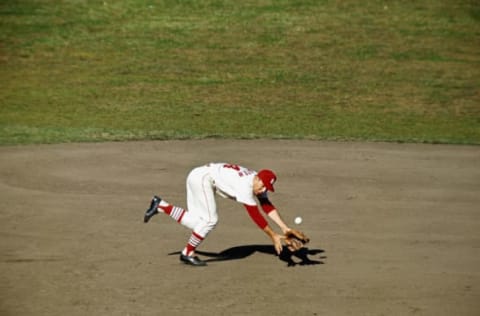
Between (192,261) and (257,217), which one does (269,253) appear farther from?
(257,217)

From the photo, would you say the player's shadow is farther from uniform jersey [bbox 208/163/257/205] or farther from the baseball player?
uniform jersey [bbox 208/163/257/205]

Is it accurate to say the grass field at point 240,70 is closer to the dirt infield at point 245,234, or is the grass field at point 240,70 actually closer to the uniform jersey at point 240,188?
the dirt infield at point 245,234

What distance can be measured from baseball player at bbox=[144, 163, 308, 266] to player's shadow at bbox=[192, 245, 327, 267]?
47cm

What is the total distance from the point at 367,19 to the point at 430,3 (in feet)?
10.9

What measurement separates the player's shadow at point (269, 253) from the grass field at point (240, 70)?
892 centimetres

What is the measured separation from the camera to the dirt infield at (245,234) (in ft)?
40.6

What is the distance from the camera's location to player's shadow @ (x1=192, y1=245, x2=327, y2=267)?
14211 mm

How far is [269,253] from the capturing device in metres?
14.7

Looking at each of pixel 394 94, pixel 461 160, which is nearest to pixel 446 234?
pixel 461 160

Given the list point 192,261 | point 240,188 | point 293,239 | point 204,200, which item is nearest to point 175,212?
point 204,200

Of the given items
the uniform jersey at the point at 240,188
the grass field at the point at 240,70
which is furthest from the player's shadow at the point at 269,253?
the grass field at the point at 240,70

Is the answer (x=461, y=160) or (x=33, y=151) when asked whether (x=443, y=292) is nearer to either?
(x=461, y=160)

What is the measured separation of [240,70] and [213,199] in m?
17.6

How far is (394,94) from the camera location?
2903 cm
